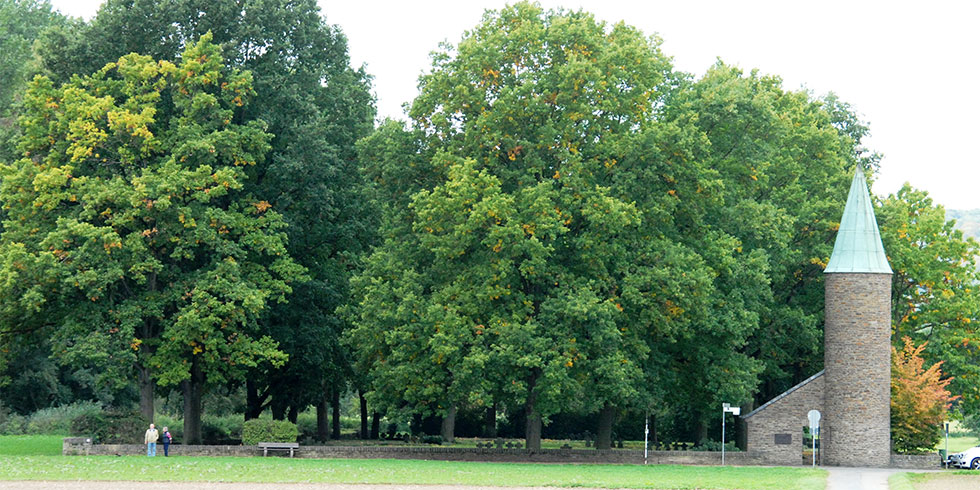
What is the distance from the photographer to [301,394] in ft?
168

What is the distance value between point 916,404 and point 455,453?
17.6 m

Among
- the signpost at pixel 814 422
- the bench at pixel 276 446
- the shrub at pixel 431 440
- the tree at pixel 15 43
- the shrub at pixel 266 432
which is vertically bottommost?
the shrub at pixel 431 440

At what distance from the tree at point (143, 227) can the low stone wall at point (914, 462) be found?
22.9m

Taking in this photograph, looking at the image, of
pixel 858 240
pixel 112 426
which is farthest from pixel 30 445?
pixel 858 240

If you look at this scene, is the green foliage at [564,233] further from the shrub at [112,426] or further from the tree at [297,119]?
the shrub at [112,426]

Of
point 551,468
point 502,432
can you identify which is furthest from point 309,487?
point 502,432

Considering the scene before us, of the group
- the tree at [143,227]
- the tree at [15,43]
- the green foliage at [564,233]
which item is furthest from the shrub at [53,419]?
the green foliage at [564,233]

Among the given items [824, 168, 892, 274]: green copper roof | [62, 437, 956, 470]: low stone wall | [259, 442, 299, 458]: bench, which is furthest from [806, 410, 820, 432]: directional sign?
[259, 442, 299, 458]: bench

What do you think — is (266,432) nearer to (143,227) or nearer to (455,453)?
(455,453)

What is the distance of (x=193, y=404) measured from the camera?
154 feet

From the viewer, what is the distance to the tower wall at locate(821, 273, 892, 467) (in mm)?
45219

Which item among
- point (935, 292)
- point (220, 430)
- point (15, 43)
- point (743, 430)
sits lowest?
point (220, 430)

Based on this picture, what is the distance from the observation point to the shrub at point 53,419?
58.0 meters

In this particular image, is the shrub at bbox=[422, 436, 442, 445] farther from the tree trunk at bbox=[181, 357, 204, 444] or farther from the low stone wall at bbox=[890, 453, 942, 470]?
the low stone wall at bbox=[890, 453, 942, 470]
